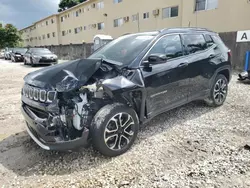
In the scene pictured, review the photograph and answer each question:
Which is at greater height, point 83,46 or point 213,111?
point 83,46

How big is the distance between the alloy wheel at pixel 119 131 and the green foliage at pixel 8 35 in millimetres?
38894

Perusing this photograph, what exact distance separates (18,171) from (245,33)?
9591mm

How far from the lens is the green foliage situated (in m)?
33.7

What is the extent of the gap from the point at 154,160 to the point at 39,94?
5.63 feet

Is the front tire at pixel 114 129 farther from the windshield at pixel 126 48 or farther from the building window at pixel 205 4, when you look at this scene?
the building window at pixel 205 4

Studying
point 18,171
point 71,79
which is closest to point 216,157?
point 71,79

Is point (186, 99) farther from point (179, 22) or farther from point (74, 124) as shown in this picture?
point (179, 22)

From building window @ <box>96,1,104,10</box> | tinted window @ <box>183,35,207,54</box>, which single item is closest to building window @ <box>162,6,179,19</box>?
building window @ <box>96,1,104,10</box>

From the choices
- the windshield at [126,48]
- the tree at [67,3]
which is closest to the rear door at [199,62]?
the windshield at [126,48]

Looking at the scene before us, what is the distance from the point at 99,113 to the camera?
2.44m

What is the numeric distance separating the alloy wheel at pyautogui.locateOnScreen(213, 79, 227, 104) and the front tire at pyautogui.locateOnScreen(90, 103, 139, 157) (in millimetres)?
2437

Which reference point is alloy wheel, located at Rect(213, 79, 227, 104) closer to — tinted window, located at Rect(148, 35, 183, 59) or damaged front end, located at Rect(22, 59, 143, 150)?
tinted window, located at Rect(148, 35, 183, 59)

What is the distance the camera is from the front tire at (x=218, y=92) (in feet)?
13.8

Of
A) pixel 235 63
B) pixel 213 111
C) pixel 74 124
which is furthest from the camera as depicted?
pixel 235 63
